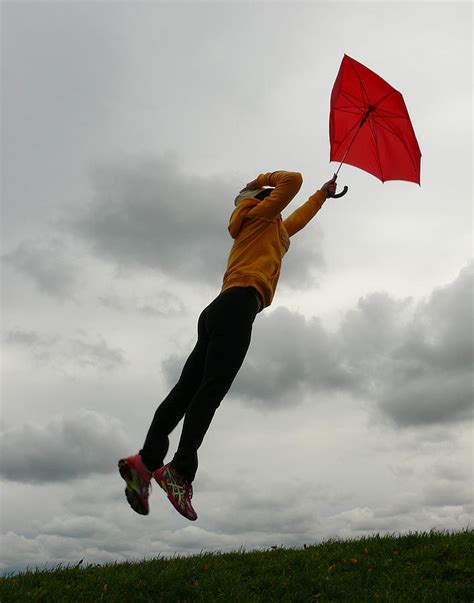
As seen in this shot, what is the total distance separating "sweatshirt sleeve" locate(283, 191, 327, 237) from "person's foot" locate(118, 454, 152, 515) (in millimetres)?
2941

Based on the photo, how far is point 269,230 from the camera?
577cm

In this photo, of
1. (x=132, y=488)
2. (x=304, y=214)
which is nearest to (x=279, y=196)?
(x=304, y=214)

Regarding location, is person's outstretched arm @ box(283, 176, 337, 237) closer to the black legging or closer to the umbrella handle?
the umbrella handle

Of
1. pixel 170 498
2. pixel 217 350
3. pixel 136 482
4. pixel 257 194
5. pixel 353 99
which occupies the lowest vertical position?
pixel 170 498

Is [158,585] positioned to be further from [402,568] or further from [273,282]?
[273,282]

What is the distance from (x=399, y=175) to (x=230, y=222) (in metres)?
2.83

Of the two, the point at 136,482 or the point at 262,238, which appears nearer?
the point at 136,482

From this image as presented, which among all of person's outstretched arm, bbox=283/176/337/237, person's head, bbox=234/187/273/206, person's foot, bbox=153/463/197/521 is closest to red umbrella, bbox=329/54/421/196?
person's outstretched arm, bbox=283/176/337/237

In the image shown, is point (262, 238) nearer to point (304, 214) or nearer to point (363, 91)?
point (304, 214)

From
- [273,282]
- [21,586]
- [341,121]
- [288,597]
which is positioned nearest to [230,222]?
[273,282]

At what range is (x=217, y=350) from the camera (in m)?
5.29

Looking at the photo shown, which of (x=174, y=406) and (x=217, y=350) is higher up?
(x=217, y=350)

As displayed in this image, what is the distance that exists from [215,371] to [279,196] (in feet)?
5.89

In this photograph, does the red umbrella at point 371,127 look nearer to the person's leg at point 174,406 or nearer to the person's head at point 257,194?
the person's head at point 257,194
